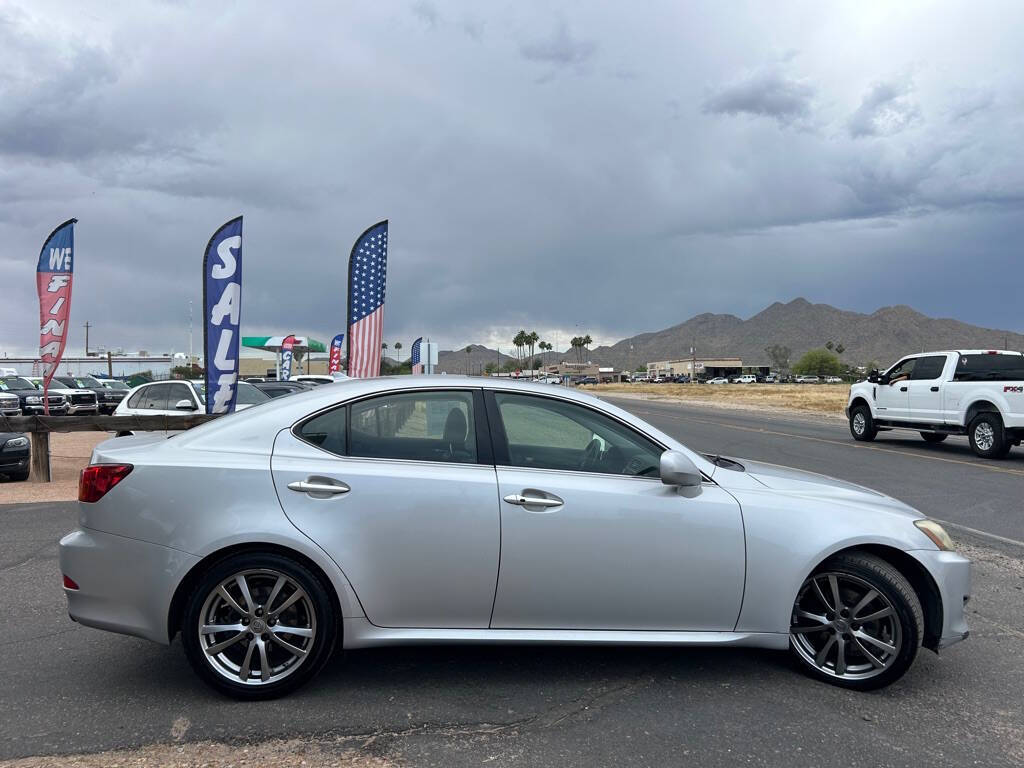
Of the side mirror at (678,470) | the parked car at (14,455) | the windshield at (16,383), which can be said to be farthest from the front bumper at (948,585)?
the windshield at (16,383)

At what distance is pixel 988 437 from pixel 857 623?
13.1 meters

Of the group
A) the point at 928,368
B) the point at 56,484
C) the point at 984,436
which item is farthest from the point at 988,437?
the point at 56,484

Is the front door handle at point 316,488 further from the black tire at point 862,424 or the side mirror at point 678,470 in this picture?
the black tire at point 862,424

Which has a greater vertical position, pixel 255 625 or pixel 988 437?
pixel 988 437

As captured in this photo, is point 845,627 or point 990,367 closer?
point 845,627

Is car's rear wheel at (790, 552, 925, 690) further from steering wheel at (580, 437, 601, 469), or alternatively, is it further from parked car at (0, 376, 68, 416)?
parked car at (0, 376, 68, 416)

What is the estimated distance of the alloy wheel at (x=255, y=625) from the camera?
382 centimetres

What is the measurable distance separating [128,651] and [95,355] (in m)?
147

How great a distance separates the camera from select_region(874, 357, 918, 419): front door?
16750mm

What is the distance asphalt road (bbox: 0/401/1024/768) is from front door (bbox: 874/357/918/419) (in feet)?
41.9

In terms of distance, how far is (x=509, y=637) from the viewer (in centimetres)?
391

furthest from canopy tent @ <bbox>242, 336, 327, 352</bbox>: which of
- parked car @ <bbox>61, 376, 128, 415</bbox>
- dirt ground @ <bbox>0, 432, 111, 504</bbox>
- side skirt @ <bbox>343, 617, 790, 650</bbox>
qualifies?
side skirt @ <bbox>343, 617, 790, 650</bbox>

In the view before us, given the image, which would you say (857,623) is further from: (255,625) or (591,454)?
(255,625)

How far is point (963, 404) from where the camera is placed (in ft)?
50.6
